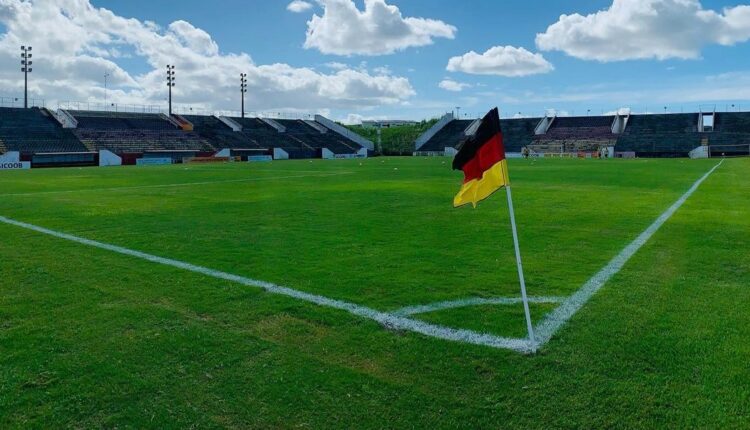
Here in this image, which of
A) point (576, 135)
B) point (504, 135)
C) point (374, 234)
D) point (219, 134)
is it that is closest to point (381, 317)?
point (374, 234)

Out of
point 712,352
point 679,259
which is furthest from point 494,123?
point 679,259

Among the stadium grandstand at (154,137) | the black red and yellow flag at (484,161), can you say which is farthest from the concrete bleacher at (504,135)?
the black red and yellow flag at (484,161)

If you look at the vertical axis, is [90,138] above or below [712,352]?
above

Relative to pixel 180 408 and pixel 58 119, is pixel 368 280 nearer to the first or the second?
pixel 180 408

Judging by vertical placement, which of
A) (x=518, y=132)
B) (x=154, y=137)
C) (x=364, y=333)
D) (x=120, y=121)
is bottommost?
(x=364, y=333)

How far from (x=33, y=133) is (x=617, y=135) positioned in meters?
74.1

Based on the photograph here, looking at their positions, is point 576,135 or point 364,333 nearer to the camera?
point 364,333

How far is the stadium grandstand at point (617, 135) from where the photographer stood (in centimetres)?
7019

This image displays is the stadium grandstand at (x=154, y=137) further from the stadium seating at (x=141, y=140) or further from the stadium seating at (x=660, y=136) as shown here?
the stadium seating at (x=660, y=136)

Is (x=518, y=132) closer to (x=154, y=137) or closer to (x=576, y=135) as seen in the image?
(x=576, y=135)

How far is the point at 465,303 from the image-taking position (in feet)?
20.1

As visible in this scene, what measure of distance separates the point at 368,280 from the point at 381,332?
191cm

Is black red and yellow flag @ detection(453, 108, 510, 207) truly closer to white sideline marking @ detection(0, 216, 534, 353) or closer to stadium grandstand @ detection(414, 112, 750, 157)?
white sideline marking @ detection(0, 216, 534, 353)

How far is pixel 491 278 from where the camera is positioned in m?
7.18
